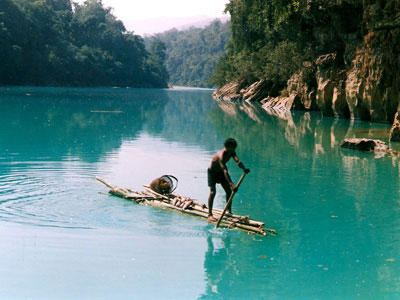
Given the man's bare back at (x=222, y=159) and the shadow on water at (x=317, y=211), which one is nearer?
the shadow on water at (x=317, y=211)

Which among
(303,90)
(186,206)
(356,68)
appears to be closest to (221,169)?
(186,206)

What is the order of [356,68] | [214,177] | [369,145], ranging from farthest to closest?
[356,68], [369,145], [214,177]

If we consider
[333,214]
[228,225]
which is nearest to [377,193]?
[333,214]

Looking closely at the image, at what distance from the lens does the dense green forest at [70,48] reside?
94.8 m

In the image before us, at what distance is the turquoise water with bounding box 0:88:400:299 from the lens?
25.6 ft

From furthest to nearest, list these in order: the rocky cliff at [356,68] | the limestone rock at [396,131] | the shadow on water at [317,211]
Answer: the rocky cliff at [356,68]
the limestone rock at [396,131]
the shadow on water at [317,211]

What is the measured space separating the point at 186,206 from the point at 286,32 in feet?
114

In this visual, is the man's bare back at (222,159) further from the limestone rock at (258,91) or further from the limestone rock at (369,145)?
the limestone rock at (258,91)

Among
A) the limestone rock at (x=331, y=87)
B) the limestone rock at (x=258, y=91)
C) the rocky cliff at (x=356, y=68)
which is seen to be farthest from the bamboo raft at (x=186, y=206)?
the limestone rock at (x=258, y=91)

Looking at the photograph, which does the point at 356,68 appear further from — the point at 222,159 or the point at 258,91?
the point at 258,91

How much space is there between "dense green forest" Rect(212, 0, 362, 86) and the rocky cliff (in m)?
0.12

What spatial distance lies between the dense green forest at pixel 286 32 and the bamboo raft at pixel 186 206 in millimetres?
24324

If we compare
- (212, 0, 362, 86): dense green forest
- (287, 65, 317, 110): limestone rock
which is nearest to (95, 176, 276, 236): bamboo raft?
(212, 0, 362, 86): dense green forest

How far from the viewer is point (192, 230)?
10.1m
